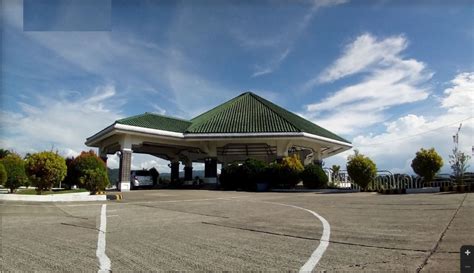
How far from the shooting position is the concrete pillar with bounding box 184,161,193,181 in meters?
41.4

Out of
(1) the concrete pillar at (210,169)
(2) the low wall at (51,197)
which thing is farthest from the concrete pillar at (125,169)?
(2) the low wall at (51,197)

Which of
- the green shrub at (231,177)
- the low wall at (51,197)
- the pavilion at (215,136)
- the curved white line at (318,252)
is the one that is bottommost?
the low wall at (51,197)

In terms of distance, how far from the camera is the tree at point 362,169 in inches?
840

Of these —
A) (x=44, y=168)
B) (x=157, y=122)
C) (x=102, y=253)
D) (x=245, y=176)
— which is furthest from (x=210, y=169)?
(x=102, y=253)

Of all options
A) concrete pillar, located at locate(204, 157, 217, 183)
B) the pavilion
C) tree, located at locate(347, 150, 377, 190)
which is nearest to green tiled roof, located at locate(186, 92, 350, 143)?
the pavilion

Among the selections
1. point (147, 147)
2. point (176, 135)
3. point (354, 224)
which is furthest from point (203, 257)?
point (147, 147)

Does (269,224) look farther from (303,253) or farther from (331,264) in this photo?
(331,264)

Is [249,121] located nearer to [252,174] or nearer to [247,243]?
[252,174]

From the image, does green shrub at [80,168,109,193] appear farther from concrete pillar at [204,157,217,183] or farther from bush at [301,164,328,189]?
concrete pillar at [204,157,217,183]

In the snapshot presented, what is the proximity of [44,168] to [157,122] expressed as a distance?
1619 centimetres

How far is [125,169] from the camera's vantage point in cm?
2914

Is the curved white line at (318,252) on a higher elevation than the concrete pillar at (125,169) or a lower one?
lower

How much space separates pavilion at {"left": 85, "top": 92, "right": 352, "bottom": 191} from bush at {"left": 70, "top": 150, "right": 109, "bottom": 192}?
612 centimetres

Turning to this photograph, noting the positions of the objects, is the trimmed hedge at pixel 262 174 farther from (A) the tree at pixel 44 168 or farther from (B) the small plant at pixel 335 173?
(A) the tree at pixel 44 168
